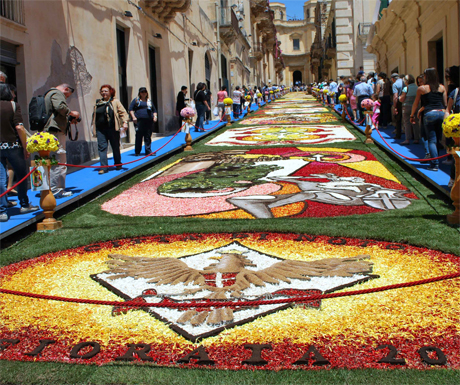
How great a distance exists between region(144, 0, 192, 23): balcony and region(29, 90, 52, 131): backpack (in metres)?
10.3

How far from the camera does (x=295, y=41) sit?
9781 cm

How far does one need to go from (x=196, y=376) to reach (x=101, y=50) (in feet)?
38.2

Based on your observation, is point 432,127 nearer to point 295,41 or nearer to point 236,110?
point 236,110

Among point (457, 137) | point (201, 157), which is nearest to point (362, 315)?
point (457, 137)

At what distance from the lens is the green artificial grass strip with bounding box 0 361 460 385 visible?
2.55 m

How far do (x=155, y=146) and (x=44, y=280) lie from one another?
10381 mm

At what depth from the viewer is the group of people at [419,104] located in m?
8.23

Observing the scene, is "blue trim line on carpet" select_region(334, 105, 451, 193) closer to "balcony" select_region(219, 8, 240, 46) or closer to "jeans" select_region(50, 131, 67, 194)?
"jeans" select_region(50, 131, 67, 194)

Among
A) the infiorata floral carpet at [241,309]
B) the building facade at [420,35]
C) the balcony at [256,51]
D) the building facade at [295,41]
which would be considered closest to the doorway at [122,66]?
the building facade at [420,35]

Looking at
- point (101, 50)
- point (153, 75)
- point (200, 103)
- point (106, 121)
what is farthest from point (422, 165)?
point (153, 75)

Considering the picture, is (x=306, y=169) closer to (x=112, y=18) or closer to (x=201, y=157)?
(x=201, y=157)

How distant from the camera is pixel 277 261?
4.39m

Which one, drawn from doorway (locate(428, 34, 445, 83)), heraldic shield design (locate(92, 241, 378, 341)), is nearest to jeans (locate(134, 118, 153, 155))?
heraldic shield design (locate(92, 241, 378, 341))

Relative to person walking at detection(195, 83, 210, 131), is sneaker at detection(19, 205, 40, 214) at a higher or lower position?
lower
